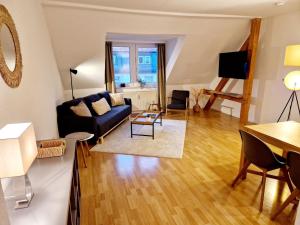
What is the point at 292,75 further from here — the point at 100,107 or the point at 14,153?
the point at 14,153

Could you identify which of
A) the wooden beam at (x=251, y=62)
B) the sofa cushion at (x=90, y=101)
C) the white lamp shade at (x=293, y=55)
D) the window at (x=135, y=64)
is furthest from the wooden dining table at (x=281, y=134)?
the window at (x=135, y=64)

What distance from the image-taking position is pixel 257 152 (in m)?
2.10

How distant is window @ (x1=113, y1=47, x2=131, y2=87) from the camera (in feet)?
19.7

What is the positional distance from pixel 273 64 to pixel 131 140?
11.7ft

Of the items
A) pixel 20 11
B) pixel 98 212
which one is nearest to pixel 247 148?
pixel 98 212

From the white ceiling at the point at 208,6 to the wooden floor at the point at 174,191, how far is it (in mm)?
2491

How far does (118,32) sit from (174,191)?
3362 mm

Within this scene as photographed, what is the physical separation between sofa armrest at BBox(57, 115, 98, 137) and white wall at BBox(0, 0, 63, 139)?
182 millimetres

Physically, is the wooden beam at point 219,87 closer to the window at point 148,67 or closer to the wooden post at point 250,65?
the wooden post at point 250,65

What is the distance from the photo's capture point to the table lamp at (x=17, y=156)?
106 centimetres

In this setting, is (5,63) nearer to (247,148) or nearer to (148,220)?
(148,220)

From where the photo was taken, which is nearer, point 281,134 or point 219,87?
point 281,134

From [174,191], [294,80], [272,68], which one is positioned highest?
[272,68]

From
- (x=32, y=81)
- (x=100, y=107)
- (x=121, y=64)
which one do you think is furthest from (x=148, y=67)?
(x=32, y=81)
